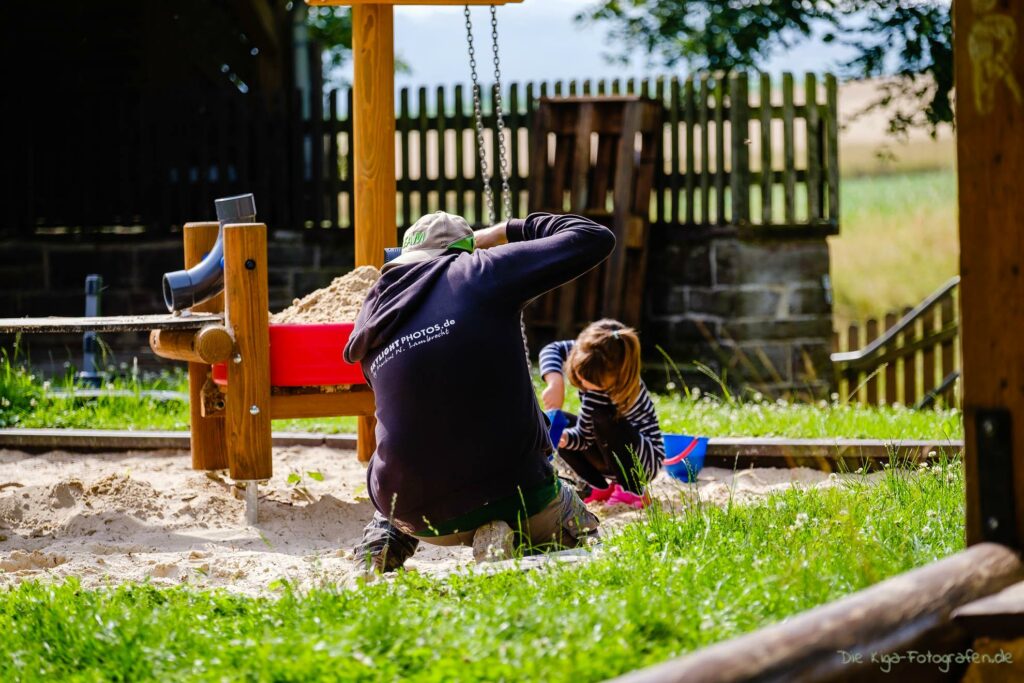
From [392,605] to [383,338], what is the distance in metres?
1.00

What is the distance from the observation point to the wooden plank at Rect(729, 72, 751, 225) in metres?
9.98

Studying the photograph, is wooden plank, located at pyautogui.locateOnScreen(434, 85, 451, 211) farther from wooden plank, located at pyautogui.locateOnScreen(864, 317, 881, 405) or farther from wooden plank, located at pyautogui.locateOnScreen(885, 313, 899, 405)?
wooden plank, located at pyautogui.locateOnScreen(885, 313, 899, 405)

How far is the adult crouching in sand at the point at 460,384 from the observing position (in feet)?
12.0

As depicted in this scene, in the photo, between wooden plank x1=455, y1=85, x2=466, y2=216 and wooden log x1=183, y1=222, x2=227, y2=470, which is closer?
wooden log x1=183, y1=222, x2=227, y2=470

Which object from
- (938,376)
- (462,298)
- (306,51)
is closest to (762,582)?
(462,298)

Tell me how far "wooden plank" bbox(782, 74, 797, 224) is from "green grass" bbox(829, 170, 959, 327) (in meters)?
14.2

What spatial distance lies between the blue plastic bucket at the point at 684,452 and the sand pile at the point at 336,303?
1.35m

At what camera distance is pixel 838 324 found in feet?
79.0

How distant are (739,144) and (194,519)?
622 cm

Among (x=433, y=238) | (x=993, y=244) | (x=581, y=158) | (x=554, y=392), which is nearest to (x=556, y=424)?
(x=554, y=392)

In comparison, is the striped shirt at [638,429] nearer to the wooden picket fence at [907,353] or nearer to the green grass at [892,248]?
the wooden picket fence at [907,353]

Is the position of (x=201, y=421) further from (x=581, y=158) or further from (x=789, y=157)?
(x=789, y=157)

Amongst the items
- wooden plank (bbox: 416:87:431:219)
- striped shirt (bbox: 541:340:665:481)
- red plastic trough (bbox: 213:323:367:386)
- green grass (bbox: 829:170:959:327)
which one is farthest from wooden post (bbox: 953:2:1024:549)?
green grass (bbox: 829:170:959:327)

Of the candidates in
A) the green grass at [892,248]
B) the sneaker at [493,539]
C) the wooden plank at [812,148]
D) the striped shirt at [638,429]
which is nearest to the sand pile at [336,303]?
the striped shirt at [638,429]
